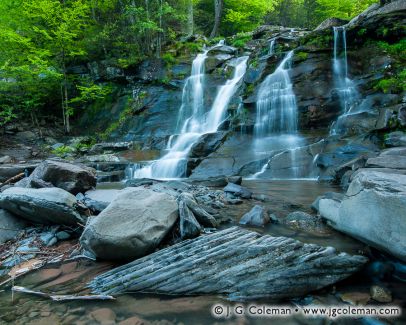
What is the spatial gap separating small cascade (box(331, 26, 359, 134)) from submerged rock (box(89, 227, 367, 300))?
8835 millimetres

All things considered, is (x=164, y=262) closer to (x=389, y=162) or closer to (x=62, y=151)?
(x=389, y=162)

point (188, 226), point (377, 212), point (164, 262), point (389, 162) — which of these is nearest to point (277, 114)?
point (389, 162)

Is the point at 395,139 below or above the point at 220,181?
above

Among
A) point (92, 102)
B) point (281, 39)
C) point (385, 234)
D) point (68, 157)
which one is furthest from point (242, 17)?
point (385, 234)

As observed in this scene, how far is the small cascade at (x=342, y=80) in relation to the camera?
1184 cm

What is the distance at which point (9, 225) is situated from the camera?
493 centimetres

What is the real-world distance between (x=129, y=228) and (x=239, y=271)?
1.44 meters

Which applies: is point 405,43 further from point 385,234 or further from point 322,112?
point 385,234

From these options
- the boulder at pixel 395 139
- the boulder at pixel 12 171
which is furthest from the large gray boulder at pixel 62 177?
the boulder at pixel 395 139

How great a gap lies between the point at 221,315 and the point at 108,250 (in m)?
1.65

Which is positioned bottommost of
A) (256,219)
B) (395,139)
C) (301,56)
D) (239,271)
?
(256,219)

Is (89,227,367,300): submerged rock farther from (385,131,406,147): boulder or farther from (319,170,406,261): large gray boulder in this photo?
(385,131,406,147): boulder

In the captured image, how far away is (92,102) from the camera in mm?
21219

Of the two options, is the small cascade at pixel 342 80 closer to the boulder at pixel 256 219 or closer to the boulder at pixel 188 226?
the boulder at pixel 256 219
